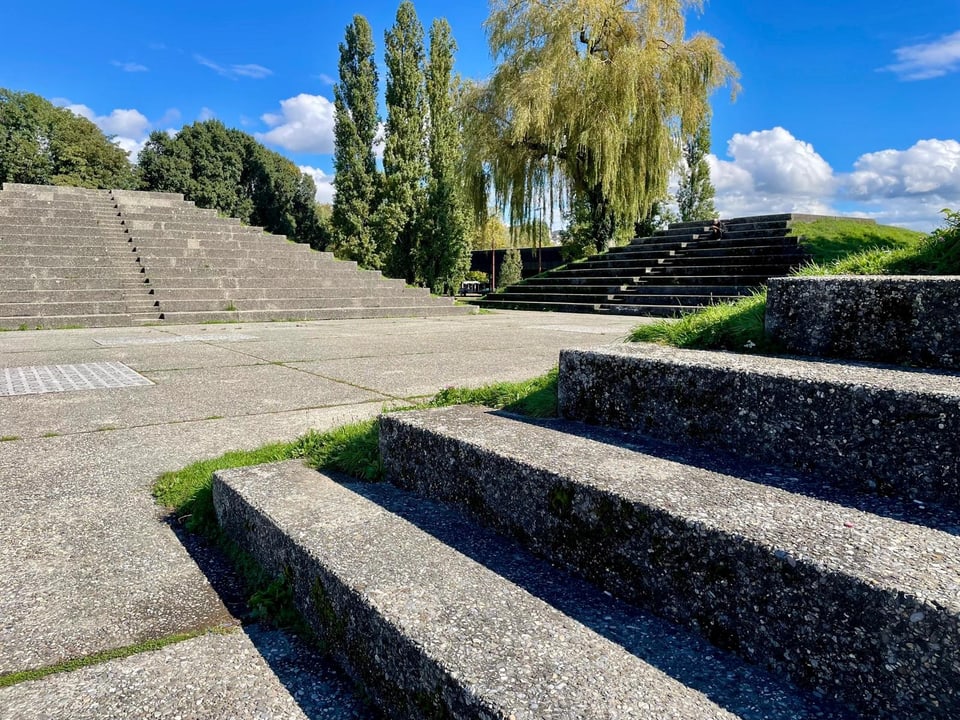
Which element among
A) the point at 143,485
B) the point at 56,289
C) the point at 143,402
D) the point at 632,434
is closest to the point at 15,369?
the point at 143,402

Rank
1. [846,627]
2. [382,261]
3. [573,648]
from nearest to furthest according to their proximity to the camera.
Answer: [846,627]
[573,648]
[382,261]

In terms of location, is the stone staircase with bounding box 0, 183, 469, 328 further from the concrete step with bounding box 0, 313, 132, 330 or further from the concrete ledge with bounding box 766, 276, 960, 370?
the concrete ledge with bounding box 766, 276, 960, 370

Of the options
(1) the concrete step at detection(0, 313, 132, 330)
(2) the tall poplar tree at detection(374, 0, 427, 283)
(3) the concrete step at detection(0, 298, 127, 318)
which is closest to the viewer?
(1) the concrete step at detection(0, 313, 132, 330)

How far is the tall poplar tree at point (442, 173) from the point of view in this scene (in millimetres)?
24438

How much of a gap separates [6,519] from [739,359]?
2.31 m

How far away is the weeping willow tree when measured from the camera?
1566cm

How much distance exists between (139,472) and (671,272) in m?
13.9

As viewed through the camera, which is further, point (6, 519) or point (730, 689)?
point (6, 519)

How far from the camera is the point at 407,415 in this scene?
82.7 inches

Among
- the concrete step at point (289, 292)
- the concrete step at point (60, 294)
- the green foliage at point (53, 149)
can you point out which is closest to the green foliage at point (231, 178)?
the green foliage at point (53, 149)

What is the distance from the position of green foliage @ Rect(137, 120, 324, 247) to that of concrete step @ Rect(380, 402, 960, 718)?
40.9 metres

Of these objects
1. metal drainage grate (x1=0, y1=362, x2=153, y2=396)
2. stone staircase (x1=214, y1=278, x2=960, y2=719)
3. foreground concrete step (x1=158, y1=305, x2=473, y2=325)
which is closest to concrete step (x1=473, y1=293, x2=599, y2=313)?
foreground concrete step (x1=158, y1=305, x2=473, y2=325)

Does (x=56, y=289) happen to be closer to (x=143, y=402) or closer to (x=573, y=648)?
(x=143, y=402)

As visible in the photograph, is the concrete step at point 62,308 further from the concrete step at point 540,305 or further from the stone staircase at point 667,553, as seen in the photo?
the stone staircase at point 667,553
